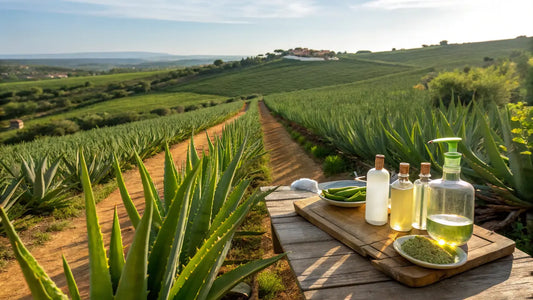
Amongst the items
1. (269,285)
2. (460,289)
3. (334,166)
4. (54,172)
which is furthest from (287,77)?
(460,289)

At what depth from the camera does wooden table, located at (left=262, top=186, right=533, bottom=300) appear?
3.51ft

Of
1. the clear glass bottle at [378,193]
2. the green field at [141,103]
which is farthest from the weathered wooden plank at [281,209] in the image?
the green field at [141,103]

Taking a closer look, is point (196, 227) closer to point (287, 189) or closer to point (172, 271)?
point (172, 271)

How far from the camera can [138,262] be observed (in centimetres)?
80

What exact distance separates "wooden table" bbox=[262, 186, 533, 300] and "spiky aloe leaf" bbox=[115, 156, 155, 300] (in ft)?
1.79

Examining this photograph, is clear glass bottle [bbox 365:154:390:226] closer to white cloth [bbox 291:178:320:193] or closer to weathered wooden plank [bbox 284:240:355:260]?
weathered wooden plank [bbox 284:240:355:260]

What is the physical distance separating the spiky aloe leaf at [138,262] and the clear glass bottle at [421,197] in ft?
3.51

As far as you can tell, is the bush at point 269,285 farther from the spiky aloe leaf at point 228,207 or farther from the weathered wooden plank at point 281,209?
the spiky aloe leaf at point 228,207

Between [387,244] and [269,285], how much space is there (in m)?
1.21

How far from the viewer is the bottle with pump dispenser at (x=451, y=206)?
46.8 inches

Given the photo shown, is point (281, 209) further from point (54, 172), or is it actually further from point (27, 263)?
point (54, 172)

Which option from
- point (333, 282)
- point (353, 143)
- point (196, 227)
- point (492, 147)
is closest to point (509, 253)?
point (333, 282)

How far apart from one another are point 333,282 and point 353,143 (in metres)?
4.10

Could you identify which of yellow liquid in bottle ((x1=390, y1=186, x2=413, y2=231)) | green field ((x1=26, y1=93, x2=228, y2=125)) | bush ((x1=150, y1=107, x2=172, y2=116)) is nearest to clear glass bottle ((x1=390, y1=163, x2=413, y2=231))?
yellow liquid in bottle ((x1=390, y1=186, x2=413, y2=231))
